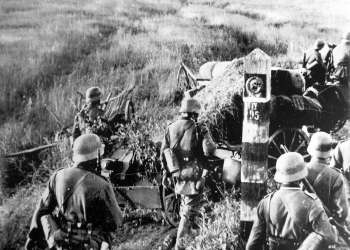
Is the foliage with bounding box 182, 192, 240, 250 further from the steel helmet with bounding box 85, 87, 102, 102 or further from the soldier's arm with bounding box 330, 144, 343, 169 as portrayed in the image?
the steel helmet with bounding box 85, 87, 102, 102

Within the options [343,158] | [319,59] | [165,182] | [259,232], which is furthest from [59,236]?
[319,59]

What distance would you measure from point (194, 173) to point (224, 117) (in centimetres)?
73

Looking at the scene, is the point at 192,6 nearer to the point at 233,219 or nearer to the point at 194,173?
the point at 194,173

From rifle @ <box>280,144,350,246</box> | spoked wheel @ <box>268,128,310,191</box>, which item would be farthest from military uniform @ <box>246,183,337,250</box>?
spoked wheel @ <box>268,128,310,191</box>

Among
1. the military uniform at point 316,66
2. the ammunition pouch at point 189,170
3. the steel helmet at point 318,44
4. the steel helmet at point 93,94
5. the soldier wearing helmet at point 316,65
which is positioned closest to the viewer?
the ammunition pouch at point 189,170

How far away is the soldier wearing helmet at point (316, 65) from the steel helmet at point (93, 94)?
2776 mm

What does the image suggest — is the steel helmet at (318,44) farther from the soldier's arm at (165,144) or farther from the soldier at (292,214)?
the soldier at (292,214)

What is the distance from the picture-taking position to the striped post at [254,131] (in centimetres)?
367

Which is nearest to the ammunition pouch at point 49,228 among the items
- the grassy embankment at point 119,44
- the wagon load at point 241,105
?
the grassy embankment at point 119,44

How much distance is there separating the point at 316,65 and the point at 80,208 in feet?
13.1

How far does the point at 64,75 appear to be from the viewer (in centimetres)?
524

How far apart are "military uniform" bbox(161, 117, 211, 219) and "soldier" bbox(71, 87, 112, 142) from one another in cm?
99

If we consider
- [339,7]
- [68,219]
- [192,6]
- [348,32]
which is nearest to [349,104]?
[348,32]

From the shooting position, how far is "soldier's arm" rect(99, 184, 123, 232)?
3.38m
